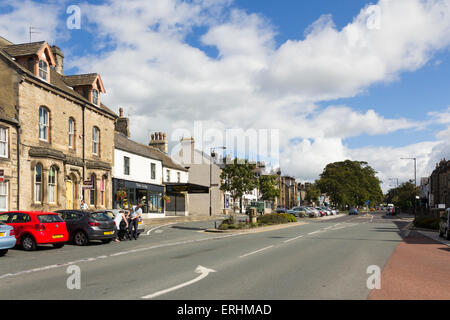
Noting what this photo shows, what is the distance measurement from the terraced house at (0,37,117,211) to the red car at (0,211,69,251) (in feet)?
22.7

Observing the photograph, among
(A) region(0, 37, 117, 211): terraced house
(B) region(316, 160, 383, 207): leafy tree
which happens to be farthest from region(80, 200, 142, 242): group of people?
(B) region(316, 160, 383, 207): leafy tree

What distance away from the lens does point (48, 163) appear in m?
24.8

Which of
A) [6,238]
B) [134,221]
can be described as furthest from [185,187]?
[6,238]

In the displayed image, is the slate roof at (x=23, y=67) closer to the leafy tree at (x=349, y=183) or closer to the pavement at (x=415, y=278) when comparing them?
the pavement at (x=415, y=278)

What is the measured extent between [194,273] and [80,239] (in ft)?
31.8

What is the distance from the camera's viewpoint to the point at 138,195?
3925 cm

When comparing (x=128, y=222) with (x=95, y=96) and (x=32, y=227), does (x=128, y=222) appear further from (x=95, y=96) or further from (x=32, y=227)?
(x=95, y=96)

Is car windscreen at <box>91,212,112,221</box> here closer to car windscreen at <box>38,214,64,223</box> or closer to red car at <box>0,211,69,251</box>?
car windscreen at <box>38,214,64,223</box>

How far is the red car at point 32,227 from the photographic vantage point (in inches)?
615

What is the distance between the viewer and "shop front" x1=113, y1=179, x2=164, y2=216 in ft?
112

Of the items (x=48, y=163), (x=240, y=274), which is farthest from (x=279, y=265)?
(x=48, y=163)

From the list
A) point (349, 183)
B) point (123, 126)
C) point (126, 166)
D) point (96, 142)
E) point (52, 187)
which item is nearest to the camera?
point (52, 187)
